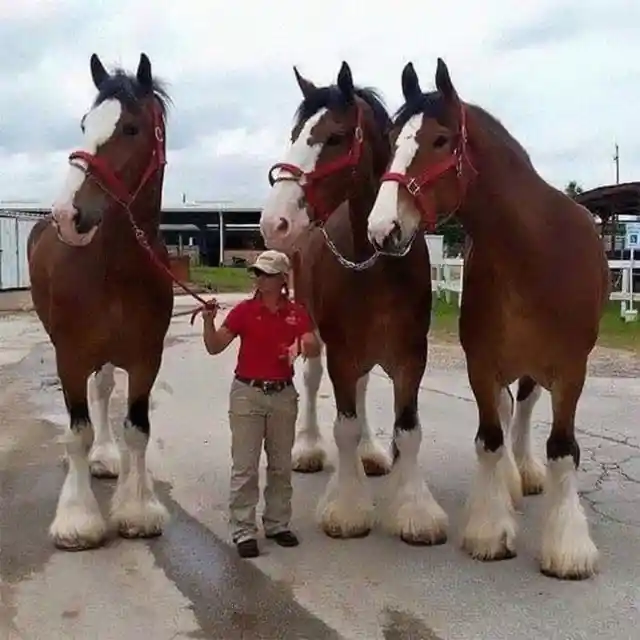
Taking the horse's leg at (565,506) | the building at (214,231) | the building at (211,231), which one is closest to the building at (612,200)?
the horse's leg at (565,506)

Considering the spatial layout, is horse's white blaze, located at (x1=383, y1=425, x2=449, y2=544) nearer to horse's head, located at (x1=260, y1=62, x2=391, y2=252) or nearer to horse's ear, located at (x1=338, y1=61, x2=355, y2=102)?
horse's head, located at (x1=260, y1=62, x2=391, y2=252)

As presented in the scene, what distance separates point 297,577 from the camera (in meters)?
4.38

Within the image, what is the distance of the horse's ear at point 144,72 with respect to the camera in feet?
15.6

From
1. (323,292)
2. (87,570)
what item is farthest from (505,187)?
(87,570)

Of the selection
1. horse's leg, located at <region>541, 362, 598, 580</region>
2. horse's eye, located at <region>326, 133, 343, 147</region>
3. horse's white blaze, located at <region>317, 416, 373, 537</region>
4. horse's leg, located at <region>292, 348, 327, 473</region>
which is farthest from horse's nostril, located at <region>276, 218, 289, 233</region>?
horse's leg, located at <region>292, 348, 327, 473</region>

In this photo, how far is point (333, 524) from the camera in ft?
16.4

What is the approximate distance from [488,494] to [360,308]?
3.82ft

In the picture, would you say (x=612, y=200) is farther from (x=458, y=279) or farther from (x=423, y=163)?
(x=423, y=163)

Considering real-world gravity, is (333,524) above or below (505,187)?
below

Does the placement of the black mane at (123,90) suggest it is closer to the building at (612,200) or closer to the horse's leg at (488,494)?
the horse's leg at (488,494)

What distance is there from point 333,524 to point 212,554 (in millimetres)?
688

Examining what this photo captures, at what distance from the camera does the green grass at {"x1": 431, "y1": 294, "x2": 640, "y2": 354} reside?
1380 centimetres

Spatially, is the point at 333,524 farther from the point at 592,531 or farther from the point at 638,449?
the point at 638,449

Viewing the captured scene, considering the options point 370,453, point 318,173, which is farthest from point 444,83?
point 370,453
